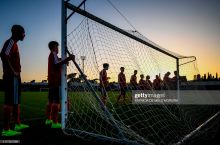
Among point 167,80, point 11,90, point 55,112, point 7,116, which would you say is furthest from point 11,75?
point 167,80

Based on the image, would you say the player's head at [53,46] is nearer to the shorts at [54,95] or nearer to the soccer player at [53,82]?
the soccer player at [53,82]

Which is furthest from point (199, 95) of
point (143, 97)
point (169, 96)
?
point (143, 97)

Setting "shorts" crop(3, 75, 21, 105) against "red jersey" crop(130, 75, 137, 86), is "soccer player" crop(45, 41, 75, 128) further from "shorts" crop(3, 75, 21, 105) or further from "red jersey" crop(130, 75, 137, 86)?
"red jersey" crop(130, 75, 137, 86)

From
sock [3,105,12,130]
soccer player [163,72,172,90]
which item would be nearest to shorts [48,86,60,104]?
sock [3,105,12,130]

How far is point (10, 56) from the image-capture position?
4285 millimetres

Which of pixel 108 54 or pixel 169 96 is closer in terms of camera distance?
pixel 108 54

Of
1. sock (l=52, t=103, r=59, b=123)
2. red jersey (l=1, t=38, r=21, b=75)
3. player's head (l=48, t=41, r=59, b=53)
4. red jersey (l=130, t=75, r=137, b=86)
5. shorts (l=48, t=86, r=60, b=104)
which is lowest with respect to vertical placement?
sock (l=52, t=103, r=59, b=123)

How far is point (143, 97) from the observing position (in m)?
10.1

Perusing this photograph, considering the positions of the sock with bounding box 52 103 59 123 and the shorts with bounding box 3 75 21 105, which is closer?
the shorts with bounding box 3 75 21 105

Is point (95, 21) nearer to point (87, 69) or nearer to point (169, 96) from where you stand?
point (87, 69)

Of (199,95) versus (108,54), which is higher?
(108,54)

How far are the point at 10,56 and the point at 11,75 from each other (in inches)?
12.2

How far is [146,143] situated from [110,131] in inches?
45.4

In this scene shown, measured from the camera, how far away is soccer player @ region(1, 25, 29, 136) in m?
4.13
